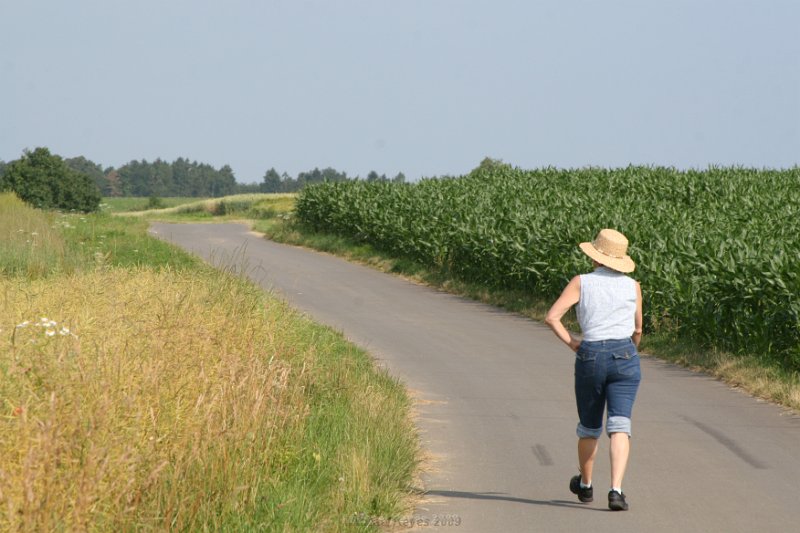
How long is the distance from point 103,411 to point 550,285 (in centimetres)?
1658

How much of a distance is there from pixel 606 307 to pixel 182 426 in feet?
10.1

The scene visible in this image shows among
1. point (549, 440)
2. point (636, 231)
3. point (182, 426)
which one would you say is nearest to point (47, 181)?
point (636, 231)

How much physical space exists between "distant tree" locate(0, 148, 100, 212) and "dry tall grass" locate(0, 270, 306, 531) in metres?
80.4

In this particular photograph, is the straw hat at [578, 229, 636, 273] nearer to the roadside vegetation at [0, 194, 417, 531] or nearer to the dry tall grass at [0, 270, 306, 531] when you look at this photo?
the roadside vegetation at [0, 194, 417, 531]

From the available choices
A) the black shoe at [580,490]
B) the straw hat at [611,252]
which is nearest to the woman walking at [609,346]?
the straw hat at [611,252]

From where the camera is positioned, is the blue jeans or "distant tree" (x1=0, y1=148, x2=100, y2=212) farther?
"distant tree" (x1=0, y1=148, x2=100, y2=212)

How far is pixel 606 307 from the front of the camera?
760 centimetres

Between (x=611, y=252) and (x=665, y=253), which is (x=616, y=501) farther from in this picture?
(x=665, y=253)

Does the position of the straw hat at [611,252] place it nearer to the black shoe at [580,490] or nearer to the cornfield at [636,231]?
the black shoe at [580,490]

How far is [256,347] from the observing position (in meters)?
10.6

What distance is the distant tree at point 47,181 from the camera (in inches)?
3418

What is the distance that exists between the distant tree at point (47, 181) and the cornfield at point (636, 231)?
52.1m

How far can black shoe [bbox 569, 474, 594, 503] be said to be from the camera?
25.7ft

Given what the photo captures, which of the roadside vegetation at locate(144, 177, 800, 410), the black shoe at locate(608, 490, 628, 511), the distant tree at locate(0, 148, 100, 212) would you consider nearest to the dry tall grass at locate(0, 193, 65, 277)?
the roadside vegetation at locate(144, 177, 800, 410)
